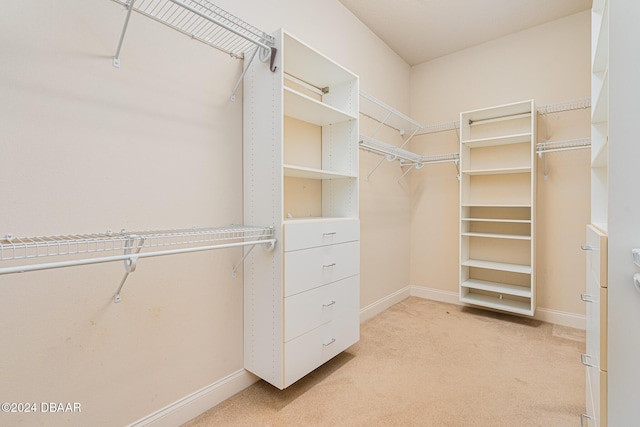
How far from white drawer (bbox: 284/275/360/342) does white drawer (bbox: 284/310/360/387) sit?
→ 4 cm

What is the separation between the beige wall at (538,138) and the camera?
267cm

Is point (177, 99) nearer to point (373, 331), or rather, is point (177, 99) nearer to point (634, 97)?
point (634, 97)

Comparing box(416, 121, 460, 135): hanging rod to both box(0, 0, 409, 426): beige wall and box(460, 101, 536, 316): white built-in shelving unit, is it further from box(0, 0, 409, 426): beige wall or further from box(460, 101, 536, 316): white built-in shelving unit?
box(0, 0, 409, 426): beige wall

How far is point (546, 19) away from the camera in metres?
2.74

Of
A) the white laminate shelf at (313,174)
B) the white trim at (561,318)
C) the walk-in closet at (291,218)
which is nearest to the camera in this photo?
the walk-in closet at (291,218)

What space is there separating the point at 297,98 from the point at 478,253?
8.56ft

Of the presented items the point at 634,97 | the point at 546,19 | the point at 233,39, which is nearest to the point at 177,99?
the point at 233,39

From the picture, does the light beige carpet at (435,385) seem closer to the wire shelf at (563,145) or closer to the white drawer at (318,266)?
the white drawer at (318,266)

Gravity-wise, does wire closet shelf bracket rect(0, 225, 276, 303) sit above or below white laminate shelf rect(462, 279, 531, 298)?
above

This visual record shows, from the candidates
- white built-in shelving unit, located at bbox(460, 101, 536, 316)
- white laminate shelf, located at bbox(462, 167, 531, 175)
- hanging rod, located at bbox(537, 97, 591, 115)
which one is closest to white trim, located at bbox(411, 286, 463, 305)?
white built-in shelving unit, located at bbox(460, 101, 536, 316)

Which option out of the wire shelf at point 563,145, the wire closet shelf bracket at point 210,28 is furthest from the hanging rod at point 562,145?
the wire closet shelf bracket at point 210,28

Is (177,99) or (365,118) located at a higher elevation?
(365,118)

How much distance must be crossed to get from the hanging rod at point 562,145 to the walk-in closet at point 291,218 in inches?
1.1

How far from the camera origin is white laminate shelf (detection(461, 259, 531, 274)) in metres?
2.70
